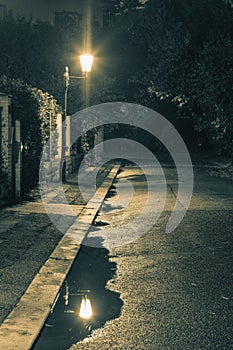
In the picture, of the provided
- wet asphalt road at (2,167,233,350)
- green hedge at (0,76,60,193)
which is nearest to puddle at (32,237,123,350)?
wet asphalt road at (2,167,233,350)

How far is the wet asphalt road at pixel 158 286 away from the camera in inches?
200

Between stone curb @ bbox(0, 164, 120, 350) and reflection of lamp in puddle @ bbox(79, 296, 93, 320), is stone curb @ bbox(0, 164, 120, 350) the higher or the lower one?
the higher one

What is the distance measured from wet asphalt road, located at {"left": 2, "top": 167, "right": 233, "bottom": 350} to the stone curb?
0.16 m

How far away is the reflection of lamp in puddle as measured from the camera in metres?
5.73

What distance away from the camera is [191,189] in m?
18.8

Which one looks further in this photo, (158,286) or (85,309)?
(158,286)

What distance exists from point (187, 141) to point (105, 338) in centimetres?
4449

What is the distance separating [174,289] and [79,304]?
1.07m

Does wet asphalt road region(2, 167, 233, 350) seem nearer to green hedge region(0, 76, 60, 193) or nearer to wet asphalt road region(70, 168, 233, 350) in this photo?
wet asphalt road region(70, 168, 233, 350)

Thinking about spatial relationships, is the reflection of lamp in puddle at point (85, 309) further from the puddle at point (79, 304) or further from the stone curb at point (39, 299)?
the stone curb at point (39, 299)

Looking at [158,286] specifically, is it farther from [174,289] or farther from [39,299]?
[39,299]

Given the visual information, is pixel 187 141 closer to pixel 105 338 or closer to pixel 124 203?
pixel 124 203

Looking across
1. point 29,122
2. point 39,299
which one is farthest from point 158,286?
point 29,122

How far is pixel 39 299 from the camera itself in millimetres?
6133
